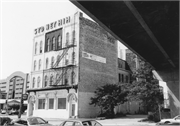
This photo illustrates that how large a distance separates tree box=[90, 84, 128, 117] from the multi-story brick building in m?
2.50

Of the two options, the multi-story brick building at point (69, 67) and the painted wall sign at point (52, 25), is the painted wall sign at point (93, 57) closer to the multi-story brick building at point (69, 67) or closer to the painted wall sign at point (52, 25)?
the multi-story brick building at point (69, 67)

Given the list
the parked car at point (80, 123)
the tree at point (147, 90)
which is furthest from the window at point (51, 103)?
the parked car at point (80, 123)

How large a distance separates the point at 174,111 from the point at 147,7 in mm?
16321

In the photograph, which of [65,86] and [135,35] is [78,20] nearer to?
[65,86]

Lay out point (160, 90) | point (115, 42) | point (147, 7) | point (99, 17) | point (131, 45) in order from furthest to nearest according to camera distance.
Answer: point (115, 42) → point (160, 90) → point (131, 45) → point (99, 17) → point (147, 7)

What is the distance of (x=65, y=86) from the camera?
38.6 meters

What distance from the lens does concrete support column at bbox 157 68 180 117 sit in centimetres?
2139

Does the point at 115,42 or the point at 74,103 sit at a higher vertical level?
the point at 115,42

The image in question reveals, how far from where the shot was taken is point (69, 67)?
39.4 m

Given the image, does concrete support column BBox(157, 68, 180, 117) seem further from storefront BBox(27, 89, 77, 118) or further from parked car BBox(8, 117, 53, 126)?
storefront BBox(27, 89, 77, 118)

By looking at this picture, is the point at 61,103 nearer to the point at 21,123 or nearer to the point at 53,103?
the point at 53,103

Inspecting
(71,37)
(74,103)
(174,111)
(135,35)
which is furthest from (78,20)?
(135,35)

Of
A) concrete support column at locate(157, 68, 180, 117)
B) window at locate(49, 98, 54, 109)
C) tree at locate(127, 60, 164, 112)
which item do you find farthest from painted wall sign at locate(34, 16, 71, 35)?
concrete support column at locate(157, 68, 180, 117)

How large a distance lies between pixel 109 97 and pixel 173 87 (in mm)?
14893
